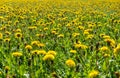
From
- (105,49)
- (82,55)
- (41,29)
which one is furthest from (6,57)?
(41,29)

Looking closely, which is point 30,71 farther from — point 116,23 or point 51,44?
point 116,23

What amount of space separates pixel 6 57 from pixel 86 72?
4.20 feet

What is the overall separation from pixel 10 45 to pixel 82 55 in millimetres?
1392

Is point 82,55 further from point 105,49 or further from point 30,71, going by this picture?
point 30,71

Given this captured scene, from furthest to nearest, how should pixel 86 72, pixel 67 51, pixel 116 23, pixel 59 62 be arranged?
pixel 116 23, pixel 67 51, pixel 59 62, pixel 86 72

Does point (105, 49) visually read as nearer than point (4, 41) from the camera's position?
Yes

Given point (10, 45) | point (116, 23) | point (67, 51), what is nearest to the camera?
point (67, 51)

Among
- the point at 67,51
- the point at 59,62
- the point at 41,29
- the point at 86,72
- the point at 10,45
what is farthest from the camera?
the point at 41,29

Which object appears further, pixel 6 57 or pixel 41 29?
pixel 41 29

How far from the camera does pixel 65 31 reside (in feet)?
22.8

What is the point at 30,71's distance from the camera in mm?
4141

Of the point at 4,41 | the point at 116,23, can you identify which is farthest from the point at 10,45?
the point at 116,23

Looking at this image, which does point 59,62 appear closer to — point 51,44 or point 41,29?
point 51,44

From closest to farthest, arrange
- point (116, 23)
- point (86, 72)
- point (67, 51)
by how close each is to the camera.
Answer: point (86, 72), point (67, 51), point (116, 23)
